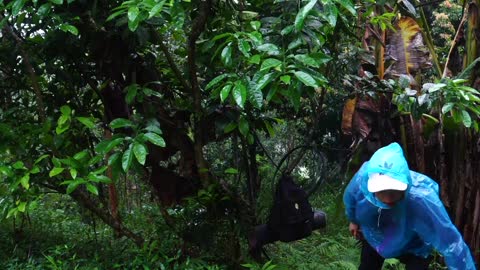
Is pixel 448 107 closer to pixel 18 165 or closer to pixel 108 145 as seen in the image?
pixel 108 145

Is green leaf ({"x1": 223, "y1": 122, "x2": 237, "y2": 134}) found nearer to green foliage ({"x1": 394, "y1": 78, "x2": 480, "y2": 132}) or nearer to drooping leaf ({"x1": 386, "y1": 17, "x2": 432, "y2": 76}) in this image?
green foliage ({"x1": 394, "y1": 78, "x2": 480, "y2": 132})

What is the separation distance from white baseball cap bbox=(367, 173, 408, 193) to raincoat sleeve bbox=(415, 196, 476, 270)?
0.28 meters

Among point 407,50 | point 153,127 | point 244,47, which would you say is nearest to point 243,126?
point 153,127

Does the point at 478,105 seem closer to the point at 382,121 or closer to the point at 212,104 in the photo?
the point at 382,121

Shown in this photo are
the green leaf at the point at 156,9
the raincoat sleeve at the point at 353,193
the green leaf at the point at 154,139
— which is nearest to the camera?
the green leaf at the point at 156,9

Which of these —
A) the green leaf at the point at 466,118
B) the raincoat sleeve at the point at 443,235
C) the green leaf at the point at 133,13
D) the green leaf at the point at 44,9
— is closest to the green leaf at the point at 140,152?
the green leaf at the point at 133,13

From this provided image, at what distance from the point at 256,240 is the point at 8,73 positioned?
2.32m

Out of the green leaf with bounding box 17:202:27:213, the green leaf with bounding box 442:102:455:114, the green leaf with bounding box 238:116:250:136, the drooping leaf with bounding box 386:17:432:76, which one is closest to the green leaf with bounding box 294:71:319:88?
the green leaf with bounding box 442:102:455:114

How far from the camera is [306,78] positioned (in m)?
2.82

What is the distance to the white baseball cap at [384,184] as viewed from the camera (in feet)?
10.1

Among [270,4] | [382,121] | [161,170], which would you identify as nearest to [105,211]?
[161,170]

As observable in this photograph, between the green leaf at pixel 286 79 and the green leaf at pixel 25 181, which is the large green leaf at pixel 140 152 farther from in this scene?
the green leaf at pixel 286 79

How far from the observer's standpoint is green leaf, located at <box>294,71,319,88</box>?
2.80 metres

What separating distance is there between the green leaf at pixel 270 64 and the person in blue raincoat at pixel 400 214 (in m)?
0.81
